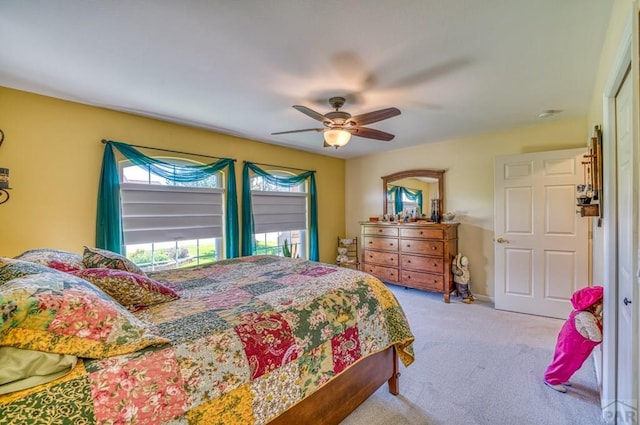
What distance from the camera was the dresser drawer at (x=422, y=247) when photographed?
4.12 m

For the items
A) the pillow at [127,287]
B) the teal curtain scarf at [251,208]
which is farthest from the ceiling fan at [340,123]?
the teal curtain scarf at [251,208]

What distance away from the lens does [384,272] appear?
473cm

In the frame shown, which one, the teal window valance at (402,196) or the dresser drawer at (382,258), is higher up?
the teal window valance at (402,196)

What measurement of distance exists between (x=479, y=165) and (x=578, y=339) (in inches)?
110

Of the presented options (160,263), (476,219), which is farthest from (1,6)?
(476,219)

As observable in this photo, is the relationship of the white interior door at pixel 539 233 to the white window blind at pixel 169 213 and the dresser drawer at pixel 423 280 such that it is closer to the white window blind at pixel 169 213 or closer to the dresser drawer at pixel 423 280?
the dresser drawer at pixel 423 280

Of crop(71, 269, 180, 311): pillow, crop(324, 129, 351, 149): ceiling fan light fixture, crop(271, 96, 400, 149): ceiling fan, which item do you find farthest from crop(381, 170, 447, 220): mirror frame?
crop(71, 269, 180, 311): pillow

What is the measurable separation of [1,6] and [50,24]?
0.63ft

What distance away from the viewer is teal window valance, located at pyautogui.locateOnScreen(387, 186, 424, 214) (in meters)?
4.87

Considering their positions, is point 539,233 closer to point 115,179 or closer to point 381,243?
point 381,243

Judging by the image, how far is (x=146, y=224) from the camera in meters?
3.29

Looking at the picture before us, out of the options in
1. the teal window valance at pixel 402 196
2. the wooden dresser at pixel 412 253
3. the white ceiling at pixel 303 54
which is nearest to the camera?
the white ceiling at pixel 303 54

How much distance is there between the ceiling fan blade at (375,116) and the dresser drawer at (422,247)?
2.43 metres

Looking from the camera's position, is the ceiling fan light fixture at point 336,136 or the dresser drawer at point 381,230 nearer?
the ceiling fan light fixture at point 336,136
